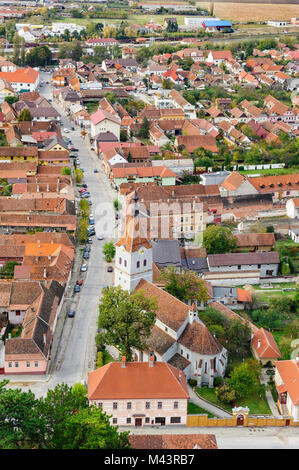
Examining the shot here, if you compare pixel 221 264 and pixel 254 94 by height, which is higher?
pixel 254 94

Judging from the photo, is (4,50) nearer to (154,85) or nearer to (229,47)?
(154,85)

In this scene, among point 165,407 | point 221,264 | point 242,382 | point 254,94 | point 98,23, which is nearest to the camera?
point 165,407

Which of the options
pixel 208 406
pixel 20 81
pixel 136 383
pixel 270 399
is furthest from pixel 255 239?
pixel 20 81

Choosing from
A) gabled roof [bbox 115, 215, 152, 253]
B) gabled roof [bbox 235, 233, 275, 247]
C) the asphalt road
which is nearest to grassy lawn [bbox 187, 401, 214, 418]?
the asphalt road

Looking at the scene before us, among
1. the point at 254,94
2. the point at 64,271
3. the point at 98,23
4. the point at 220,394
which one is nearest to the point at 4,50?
the point at 98,23

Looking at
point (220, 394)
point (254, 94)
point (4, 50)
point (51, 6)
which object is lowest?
point (220, 394)

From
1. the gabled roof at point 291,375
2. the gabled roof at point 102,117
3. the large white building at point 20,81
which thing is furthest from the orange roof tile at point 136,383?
the large white building at point 20,81

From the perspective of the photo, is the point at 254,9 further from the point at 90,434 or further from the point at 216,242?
the point at 90,434
